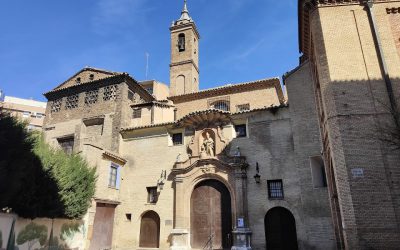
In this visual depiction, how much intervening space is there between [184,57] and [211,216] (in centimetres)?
2007

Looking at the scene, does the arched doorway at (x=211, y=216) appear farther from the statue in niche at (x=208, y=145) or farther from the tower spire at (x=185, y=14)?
the tower spire at (x=185, y=14)

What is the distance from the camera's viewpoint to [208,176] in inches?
653

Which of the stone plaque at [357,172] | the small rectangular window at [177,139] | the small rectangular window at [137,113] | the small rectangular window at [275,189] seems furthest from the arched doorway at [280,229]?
the small rectangular window at [137,113]

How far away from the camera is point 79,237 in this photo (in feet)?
47.3

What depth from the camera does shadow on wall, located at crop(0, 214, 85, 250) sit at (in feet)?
36.7

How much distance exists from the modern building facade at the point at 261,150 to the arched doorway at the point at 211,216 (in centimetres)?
5

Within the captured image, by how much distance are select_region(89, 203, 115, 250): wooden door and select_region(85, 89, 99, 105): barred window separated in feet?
26.0

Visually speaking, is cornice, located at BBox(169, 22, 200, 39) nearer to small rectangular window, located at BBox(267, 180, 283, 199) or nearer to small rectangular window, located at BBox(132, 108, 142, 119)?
small rectangular window, located at BBox(132, 108, 142, 119)

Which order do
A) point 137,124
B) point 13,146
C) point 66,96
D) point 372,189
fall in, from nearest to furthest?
point 372,189, point 13,146, point 137,124, point 66,96

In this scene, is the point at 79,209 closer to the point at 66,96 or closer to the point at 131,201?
the point at 131,201

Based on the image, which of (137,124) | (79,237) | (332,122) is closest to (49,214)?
(79,237)

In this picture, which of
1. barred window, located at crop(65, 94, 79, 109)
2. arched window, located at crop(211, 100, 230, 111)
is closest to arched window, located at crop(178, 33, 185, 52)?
arched window, located at crop(211, 100, 230, 111)

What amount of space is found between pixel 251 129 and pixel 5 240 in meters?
12.1

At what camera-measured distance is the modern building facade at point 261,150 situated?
32.0ft
